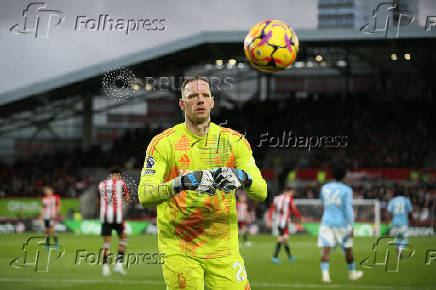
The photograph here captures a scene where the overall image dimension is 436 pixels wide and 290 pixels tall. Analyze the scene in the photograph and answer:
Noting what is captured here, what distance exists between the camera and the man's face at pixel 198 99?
15.5 feet

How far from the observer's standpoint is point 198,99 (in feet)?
15.5

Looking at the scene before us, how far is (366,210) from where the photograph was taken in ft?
88.0

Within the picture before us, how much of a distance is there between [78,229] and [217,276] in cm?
2516

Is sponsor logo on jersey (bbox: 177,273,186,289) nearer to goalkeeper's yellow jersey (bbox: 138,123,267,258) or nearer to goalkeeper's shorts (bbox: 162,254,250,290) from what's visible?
goalkeeper's shorts (bbox: 162,254,250,290)

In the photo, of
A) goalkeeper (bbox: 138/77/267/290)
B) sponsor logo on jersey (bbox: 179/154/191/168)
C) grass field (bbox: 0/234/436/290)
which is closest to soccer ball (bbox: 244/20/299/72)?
goalkeeper (bbox: 138/77/267/290)

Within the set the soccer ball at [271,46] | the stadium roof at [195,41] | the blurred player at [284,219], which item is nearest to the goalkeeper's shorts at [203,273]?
the soccer ball at [271,46]

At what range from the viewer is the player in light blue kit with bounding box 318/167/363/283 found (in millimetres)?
12062

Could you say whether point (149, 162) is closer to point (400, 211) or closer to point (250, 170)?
point (250, 170)

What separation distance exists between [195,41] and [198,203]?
25797 millimetres

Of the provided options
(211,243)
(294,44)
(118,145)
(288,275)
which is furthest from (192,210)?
(118,145)

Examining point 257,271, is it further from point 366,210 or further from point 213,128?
point 366,210

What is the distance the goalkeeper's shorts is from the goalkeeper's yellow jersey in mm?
56

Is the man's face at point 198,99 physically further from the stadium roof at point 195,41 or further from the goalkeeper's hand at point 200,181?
the stadium roof at point 195,41

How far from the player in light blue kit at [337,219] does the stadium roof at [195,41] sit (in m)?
17.3
